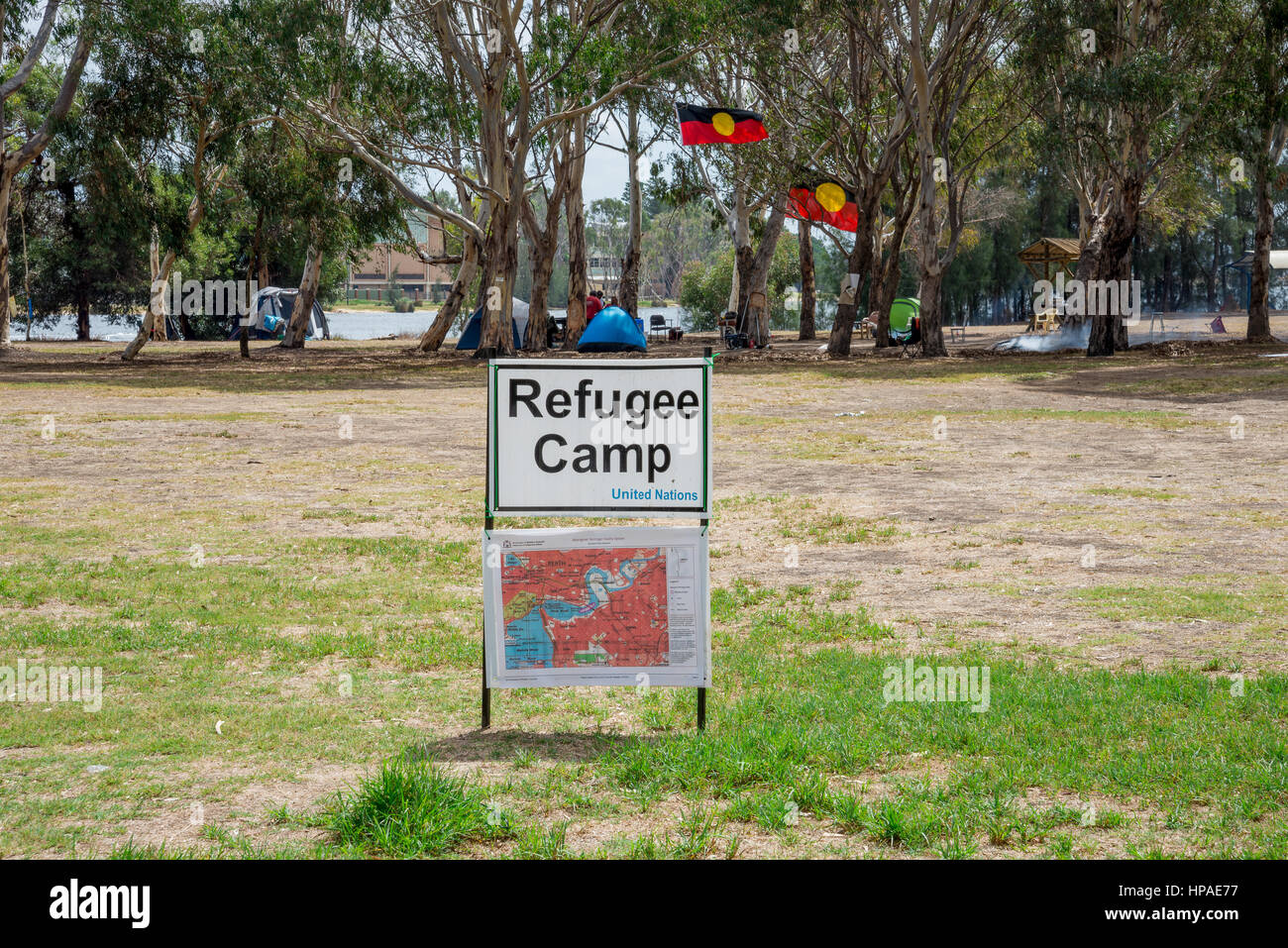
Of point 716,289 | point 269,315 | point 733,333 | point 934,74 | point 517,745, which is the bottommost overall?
point 517,745

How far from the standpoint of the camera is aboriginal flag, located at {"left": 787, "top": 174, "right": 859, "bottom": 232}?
3766 cm

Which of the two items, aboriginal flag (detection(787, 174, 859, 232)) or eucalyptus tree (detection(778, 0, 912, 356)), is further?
aboriginal flag (detection(787, 174, 859, 232))

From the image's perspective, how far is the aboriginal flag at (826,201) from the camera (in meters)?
37.7

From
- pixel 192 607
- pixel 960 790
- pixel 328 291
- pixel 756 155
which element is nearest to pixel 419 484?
pixel 192 607

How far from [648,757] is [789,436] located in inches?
500

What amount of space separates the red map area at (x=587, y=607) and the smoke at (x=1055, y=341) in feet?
110

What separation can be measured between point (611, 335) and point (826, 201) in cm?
845

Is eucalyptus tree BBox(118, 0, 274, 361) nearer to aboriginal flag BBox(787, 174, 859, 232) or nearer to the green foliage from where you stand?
aboriginal flag BBox(787, 174, 859, 232)

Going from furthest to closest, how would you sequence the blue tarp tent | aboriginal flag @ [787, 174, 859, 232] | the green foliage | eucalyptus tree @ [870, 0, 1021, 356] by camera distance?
aboriginal flag @ [787, 174, 859, 232] → the blue tarp tent → eucalyptus tree @ [870, 0, 1021, 356] → the green foliage

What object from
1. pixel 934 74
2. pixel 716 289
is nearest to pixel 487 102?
pixel 934 74

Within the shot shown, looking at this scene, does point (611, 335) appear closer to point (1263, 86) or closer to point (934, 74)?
point (934, 74)

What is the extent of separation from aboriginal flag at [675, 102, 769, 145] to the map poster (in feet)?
95.6

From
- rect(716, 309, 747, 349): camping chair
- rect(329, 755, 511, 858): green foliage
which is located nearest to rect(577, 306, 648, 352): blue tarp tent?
rect(716, 309, 747, 349): camping chair

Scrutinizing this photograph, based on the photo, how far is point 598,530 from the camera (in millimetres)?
5574
